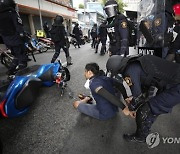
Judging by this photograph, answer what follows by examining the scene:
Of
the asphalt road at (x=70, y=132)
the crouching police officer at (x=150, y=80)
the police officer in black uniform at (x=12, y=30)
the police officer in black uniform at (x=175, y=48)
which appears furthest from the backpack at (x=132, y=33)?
the police officer in black uniform at (x=12, y=30)

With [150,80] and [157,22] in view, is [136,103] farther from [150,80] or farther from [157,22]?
[157,22]

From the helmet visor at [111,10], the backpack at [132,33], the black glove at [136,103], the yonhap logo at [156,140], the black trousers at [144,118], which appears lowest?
the yonhap logo at [156,140]

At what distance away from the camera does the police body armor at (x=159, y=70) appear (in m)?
1.81

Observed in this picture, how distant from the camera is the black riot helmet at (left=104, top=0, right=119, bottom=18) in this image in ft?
10.5

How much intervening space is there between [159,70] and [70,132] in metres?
1.35

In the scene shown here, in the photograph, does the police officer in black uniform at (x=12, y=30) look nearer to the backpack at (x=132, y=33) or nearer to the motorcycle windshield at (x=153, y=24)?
the backpack at (x=132, y=33)

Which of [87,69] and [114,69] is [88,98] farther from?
[114,69]

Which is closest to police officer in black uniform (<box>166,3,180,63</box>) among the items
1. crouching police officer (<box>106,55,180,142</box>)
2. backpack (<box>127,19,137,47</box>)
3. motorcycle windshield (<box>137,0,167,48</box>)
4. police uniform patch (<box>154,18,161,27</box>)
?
motorcycle windshield (<box>137,0,167,48</box>)

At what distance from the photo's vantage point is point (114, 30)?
11.1 ft

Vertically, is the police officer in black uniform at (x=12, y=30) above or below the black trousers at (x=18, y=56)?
above

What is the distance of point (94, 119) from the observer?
2.63 m

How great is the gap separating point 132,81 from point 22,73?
7.09 feet

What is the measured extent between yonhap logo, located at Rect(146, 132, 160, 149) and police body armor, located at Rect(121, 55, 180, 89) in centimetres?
70

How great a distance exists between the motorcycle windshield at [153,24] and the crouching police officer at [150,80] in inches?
50.3
